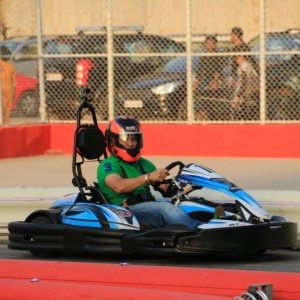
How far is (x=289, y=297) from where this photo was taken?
706 cm

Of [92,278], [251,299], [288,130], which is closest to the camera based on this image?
[251,299]

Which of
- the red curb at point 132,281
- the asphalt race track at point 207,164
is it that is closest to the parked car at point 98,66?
the asphalt race track at point 207,164

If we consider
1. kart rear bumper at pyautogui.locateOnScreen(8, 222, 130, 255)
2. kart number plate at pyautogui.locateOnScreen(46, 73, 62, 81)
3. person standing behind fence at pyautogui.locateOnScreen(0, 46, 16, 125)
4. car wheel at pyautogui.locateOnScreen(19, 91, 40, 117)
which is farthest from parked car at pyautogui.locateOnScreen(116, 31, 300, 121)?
kart rear bumper at pyautogui.locateOnScreen(8, 222, 130, 255)

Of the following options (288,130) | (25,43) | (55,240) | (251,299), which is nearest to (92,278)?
(251,299)

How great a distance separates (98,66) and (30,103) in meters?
1.27

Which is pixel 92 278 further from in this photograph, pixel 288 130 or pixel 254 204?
pixel 288 130

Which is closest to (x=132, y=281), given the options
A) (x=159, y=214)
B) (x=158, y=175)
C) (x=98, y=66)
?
(x=159, y=214)

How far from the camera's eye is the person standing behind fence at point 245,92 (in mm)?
17828

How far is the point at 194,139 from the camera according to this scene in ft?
59.6

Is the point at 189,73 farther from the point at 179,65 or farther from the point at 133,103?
the point at 133,103

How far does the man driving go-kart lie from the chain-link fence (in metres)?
7.86

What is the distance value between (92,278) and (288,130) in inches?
400

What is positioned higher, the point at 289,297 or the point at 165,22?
the point at 165,22

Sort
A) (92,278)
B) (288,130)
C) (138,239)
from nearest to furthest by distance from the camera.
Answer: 1. (92,278)
2. (138,239)
3. (288,130)
